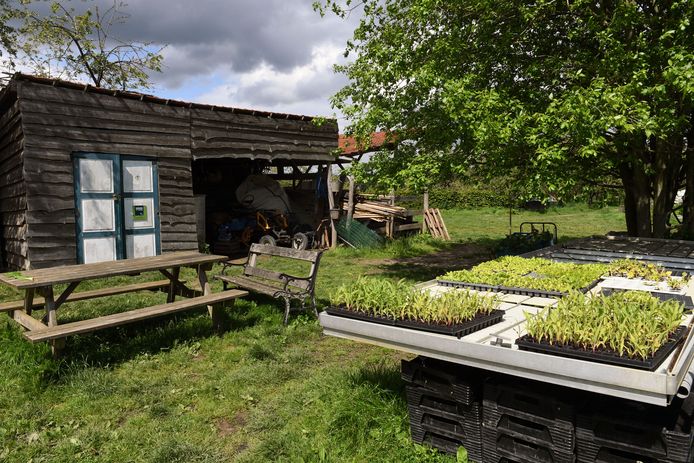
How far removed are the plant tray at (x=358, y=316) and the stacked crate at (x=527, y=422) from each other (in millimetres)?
728

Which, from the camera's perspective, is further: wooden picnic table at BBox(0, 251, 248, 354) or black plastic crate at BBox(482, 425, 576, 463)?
wooden picnic table at BBox(0, 251, 248, 354)

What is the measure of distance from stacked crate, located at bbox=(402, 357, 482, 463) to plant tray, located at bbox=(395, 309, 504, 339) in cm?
27

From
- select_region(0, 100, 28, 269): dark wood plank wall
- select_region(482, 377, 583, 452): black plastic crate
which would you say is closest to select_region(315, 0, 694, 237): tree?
select_region(482, 377, 583, 452): black plastic crate

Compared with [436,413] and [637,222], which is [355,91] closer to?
[637,222]

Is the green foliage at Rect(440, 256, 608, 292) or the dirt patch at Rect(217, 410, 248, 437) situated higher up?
the green foliage at Rect(440, 256, 608, 292)

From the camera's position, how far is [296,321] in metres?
6.39

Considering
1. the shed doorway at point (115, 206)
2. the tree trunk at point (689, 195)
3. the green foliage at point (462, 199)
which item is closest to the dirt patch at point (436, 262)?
the tree trunk at point (689, 195)

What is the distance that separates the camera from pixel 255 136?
1265cm

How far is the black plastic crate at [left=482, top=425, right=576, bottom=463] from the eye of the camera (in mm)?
2713

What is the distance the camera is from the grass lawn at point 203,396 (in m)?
3.46

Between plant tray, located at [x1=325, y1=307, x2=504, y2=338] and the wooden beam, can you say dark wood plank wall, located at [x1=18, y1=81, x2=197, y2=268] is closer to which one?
the wooden beam

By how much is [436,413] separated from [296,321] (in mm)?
3401

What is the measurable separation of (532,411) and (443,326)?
0.68m

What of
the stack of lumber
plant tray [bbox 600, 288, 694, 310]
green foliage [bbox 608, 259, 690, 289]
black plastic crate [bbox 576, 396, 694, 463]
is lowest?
black plastic crate [bbox 576, 396, 694, 463]
